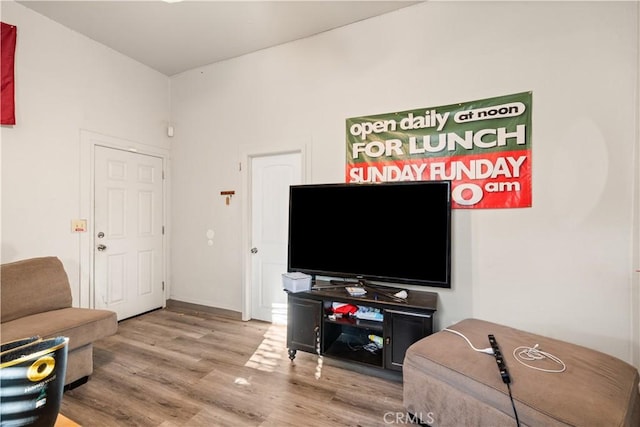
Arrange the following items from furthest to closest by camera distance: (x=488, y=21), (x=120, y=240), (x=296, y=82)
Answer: (x=120, y=240), (x=296, y=82), (x=488, y=21)

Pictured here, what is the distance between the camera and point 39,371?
0.54 meters

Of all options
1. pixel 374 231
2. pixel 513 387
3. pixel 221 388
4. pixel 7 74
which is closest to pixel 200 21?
pixel 7 74

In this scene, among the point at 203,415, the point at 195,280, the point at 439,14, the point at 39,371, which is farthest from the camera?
the point at 195,280

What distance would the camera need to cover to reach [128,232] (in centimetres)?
359

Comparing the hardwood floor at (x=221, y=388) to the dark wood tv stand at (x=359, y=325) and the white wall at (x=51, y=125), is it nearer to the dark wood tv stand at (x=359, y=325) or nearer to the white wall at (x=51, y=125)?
the dark wood tv stand at (x=359, y=325)

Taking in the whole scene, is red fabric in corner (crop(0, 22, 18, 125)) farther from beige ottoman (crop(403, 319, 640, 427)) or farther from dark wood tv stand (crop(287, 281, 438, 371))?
beige ottoman (crop(403, 319, 640, 427))

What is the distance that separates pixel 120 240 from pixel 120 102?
1.66 meters

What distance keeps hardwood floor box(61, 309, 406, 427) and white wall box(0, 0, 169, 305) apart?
119 centimetres

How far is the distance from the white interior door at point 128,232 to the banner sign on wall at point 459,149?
271 cm

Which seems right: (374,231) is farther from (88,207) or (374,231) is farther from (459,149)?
(88,207)

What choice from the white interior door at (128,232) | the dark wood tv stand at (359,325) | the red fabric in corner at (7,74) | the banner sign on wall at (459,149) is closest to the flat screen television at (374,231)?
the dark wood tv stand at (359,325)

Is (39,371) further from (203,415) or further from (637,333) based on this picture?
(637,333)

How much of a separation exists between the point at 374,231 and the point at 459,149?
1019 mm

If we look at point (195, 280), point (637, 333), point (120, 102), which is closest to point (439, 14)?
point (637, 333)
